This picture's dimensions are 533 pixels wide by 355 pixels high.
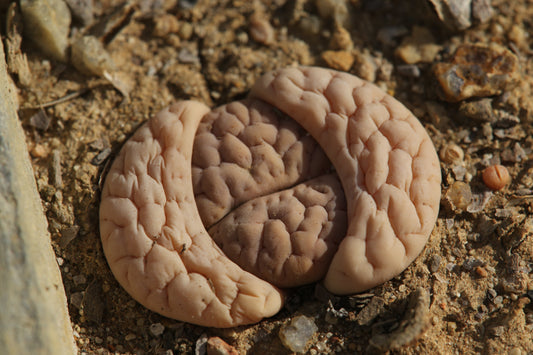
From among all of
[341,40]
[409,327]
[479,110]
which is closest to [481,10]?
[479,110]

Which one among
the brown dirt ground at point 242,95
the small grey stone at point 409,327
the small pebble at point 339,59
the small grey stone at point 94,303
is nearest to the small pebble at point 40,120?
the brown dirt ground at point 242,95

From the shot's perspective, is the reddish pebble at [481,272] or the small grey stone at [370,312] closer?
the small grey stone at [370,312]

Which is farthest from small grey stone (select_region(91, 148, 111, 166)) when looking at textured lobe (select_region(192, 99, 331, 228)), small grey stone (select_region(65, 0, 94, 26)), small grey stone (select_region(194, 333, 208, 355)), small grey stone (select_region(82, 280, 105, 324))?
small grey stone (select_region(194, 333, 208, 355))

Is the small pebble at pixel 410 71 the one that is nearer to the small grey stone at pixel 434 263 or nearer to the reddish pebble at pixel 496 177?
the reddish pebble at pixel 496 177

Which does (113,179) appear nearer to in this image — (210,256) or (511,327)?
(210,256)

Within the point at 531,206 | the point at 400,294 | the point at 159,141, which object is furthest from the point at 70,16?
the point at 531,206
